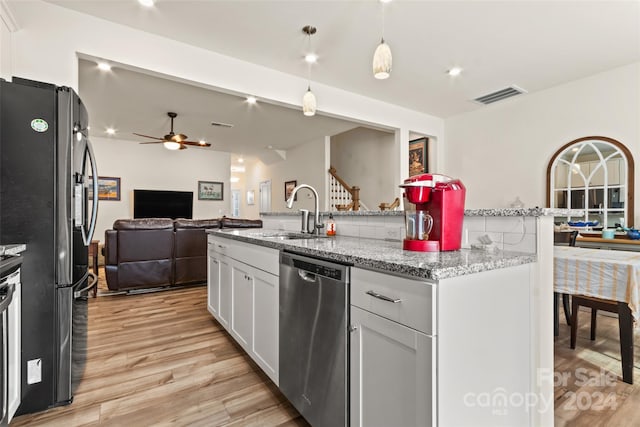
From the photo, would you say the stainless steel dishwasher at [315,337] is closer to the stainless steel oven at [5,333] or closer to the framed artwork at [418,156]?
the stainless steel oven at [5,333]

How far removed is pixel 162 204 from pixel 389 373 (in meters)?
7.76

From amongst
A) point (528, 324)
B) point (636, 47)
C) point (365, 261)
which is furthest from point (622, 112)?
point (365, 261)

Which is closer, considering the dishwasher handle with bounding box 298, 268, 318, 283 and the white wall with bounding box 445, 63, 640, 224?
the dishwasher handle with bounding box 298, 268, 318, 283

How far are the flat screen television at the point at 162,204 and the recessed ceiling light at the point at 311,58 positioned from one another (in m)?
5.58

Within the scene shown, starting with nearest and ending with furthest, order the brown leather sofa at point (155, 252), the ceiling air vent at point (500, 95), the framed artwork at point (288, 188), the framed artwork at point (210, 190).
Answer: the brown leather sofa at point (155, 252) < the ceiling air vent at point (500, 95) < the framed artwork at point (288, 188) < the framed artwork at point (210, 190)

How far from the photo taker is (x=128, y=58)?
2.97 metres

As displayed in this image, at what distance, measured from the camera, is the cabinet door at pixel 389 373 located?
38.2 inches

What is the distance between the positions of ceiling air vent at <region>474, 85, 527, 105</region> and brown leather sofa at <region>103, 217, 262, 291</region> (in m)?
4.16

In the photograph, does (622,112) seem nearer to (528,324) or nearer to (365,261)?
(528,324)

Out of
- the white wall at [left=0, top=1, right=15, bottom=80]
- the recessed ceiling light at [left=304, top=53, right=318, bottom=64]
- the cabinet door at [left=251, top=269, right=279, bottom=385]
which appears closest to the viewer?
the cabinet door at [left=251, top=269, right=279, bottom=385]

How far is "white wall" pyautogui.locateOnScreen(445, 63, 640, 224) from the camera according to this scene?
148 inches

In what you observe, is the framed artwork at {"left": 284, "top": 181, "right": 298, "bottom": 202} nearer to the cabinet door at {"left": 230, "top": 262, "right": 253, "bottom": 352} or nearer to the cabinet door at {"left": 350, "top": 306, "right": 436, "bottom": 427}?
→ the cabinet door at {"left": 230, "top": 262, "right": 253, "bottom": 352}

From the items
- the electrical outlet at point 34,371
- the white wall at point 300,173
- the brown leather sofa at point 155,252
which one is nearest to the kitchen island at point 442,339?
the electrical outlet at point 34,371

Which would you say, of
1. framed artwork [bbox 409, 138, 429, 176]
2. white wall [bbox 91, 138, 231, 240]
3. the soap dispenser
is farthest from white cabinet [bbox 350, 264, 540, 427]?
white wall [bbox 91, 138, 231, 240]
